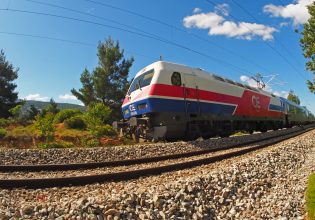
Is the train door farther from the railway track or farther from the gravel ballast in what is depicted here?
the gravel ballast

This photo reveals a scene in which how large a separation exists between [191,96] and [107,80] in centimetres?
2576

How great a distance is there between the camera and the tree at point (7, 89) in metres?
34.5

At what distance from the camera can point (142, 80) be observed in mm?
13852

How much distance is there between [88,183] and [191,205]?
2753 mm

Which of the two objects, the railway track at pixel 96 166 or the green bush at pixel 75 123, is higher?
the green bush at pixel 75 123

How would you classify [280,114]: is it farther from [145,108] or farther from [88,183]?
[88,183]

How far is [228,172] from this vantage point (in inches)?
279

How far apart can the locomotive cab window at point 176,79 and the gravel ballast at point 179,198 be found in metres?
5.99

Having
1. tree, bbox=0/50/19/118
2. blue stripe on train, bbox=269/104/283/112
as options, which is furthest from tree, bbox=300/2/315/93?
tree, bbox=0/50/19/118

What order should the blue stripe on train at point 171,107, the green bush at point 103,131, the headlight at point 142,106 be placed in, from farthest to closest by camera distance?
the green bush at point 103,131 < the headlight at point 142,106 < the blue stripe on train at point 171,107

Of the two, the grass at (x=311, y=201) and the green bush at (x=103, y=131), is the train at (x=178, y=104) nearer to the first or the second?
the green bush at (x=103, y=131)

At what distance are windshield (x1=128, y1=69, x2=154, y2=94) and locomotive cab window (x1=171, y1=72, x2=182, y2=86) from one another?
98 centimetres

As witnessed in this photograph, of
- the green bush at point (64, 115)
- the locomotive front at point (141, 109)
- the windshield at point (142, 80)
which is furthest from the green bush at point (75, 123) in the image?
the windshield at point (142, 80)

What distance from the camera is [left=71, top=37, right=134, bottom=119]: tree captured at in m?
37.5
